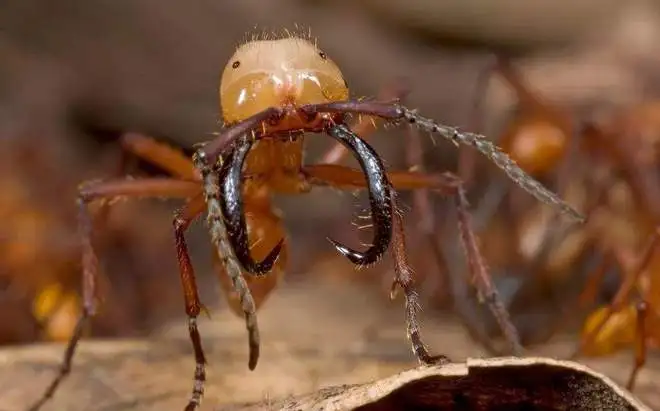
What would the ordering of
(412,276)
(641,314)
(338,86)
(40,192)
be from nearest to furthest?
(412,276)
(338,86)
(641,314)
(40,192)

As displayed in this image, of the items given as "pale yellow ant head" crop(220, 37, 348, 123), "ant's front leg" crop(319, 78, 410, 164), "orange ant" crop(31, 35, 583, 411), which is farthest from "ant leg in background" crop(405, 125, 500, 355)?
"pale yellow ant head" crop(220, 37, 348, 123)

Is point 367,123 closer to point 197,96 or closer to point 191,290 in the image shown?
point 191,290

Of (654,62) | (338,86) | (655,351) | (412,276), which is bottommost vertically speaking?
(655,351)

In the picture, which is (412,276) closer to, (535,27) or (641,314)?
(641,314)

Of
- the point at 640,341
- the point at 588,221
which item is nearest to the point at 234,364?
the point at 640,341

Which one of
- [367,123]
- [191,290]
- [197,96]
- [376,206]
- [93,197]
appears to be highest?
[197,96]

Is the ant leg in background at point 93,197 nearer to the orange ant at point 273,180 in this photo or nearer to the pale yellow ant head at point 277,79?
the orange ant at point 273,180

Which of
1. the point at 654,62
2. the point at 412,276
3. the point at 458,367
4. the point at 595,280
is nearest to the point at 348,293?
the point at 595,280
